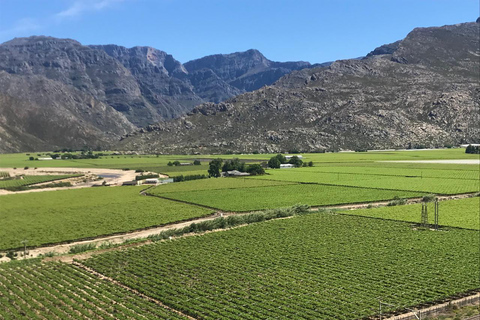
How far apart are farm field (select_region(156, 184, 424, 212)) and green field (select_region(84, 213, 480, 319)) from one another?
25247 mm

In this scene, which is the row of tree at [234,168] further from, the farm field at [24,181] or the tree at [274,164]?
the farm field at [24,181]

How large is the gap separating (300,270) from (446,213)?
39.1m

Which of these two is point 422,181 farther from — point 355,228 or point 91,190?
point 91,190

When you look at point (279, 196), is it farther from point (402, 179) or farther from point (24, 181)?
point (24, 181)

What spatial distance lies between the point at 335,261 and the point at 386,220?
25.1 m

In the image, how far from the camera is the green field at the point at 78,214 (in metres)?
60.2

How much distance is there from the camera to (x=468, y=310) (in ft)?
105

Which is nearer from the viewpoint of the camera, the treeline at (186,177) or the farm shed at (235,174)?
the treeline at (186,177)

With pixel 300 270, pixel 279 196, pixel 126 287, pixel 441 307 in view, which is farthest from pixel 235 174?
pixel 441 307

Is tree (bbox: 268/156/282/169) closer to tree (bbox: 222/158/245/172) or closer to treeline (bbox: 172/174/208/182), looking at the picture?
tree (bbox: 222/158/245/172)

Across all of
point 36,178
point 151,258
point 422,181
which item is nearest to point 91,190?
point 36,178

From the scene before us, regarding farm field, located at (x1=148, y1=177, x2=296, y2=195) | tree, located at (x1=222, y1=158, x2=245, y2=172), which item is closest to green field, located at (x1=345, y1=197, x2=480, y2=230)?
farm field, located at (x1=148, y1=177, x2=296, y2=195)

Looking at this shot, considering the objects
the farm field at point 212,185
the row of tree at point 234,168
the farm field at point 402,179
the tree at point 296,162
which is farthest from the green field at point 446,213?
the tree at point 296,162

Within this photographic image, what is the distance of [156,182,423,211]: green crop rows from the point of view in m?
85.1
